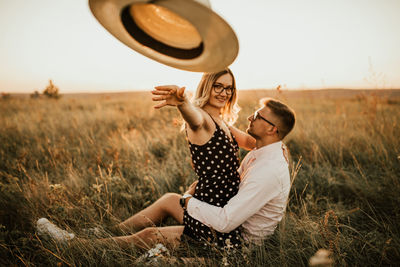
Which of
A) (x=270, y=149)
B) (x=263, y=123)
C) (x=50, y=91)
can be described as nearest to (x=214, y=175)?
(x=270, y=149)

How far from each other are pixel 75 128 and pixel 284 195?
579 centimetres

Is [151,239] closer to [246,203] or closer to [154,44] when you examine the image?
[246,203]

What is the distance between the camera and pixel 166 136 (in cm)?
494

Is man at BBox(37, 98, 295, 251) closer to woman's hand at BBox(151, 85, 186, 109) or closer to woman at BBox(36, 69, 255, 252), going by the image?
woman at BBox(36, 69, 255, 252)

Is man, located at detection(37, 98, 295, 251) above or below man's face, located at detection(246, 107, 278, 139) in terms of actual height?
below

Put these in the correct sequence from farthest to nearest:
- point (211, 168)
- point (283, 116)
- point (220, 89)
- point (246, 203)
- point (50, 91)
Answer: point (50, 91) → point (220, 89) → point (283, 116) → point (211, 168) → point (246, 203)

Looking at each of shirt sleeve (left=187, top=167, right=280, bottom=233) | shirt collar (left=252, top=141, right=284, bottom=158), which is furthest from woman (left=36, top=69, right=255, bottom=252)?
shirt collar (left=252, top=141, right=284, bottom=158)

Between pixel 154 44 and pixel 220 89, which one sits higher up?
pixel 154 44

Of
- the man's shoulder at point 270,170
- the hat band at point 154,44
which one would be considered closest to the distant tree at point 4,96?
the hat band at point 154,44

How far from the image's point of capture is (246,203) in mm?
1724

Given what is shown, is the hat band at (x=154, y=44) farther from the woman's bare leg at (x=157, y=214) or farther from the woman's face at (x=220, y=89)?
the woman's bare leg at (x=157, y=214)

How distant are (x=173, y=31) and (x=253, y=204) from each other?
4.52ft

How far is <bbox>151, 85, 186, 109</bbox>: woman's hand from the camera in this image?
4.79ft

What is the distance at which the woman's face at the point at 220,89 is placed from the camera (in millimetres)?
2326
